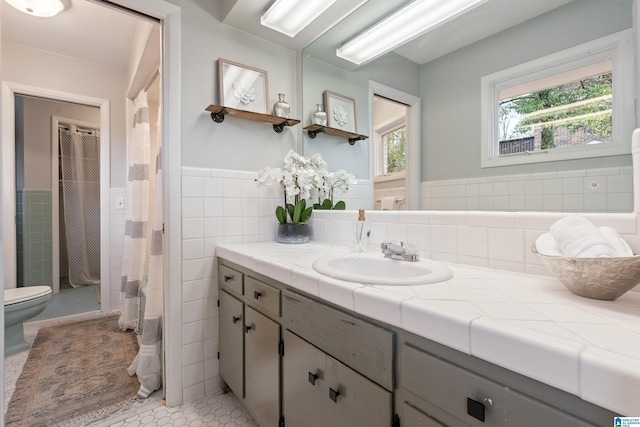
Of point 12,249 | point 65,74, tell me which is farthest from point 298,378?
point 65,74

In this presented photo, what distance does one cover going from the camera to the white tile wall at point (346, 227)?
0.88m

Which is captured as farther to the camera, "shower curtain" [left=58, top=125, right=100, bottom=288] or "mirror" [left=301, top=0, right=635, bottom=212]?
"shower curtain" [left=58, top=125, right=100, bottom=288]

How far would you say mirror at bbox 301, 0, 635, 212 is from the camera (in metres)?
0.81

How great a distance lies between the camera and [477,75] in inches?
42.6

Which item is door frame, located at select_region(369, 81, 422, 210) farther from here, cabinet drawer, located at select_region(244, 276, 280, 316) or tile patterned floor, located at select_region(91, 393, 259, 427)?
tile patterned floor, located at select_region(91, 393, 259, 427)

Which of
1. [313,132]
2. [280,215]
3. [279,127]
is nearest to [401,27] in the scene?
[313,132]

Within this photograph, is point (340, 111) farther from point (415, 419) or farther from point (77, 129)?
point (77, 129)

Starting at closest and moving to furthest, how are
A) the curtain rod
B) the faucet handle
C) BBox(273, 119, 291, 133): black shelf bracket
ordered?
the faucet handle → BBox(273, 119, 291, 133): black shelf bracket → the curtain rod

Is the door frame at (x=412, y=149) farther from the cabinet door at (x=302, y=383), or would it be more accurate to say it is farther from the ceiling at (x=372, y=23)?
the cabinet door at (x=302, y=383)

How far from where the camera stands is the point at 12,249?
7.82 ft

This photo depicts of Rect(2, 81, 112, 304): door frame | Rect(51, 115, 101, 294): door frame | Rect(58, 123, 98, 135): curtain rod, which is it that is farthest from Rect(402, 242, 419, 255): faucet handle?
Rect(58, 123, 98, 135): curtain rod

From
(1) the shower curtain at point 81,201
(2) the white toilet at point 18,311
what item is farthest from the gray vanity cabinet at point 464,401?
(1) the shower curtain at point 81,201

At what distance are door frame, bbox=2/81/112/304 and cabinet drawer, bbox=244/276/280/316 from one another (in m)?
2.14

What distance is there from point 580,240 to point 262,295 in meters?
0.99
